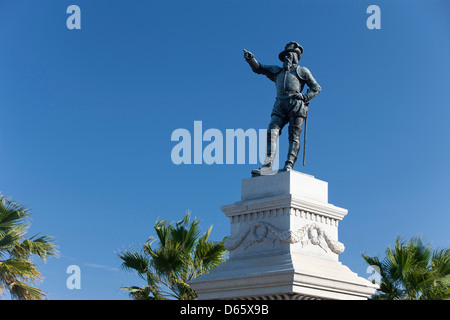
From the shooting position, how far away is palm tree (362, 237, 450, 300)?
56.7 feet

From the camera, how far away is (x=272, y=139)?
1305 centimetres

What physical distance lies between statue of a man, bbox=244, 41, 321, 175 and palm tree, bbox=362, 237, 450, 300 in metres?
6.21

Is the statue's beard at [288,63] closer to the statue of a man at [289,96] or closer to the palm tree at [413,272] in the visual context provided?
the statue of a man at [289,96]

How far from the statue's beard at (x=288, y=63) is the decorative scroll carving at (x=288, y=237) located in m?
2.97

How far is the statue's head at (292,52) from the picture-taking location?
13.4 metres

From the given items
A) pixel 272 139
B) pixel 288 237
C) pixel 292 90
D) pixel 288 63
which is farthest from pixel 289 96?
pixel 288 237

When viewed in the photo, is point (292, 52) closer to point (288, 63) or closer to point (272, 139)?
point (288, 63)

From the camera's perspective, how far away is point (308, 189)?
489 inches

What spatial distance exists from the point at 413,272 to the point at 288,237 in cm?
680

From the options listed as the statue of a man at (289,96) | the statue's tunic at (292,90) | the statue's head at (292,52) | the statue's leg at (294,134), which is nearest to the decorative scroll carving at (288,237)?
the statue of a man at (289,96)

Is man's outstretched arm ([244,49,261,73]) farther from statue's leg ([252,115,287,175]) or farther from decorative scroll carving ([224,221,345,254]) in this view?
decorative scroll carving ([224,221,345,254])

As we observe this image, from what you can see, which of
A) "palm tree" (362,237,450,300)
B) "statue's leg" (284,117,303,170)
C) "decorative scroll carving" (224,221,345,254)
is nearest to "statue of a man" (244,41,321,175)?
"statue's leg" (284,117,303,170)
